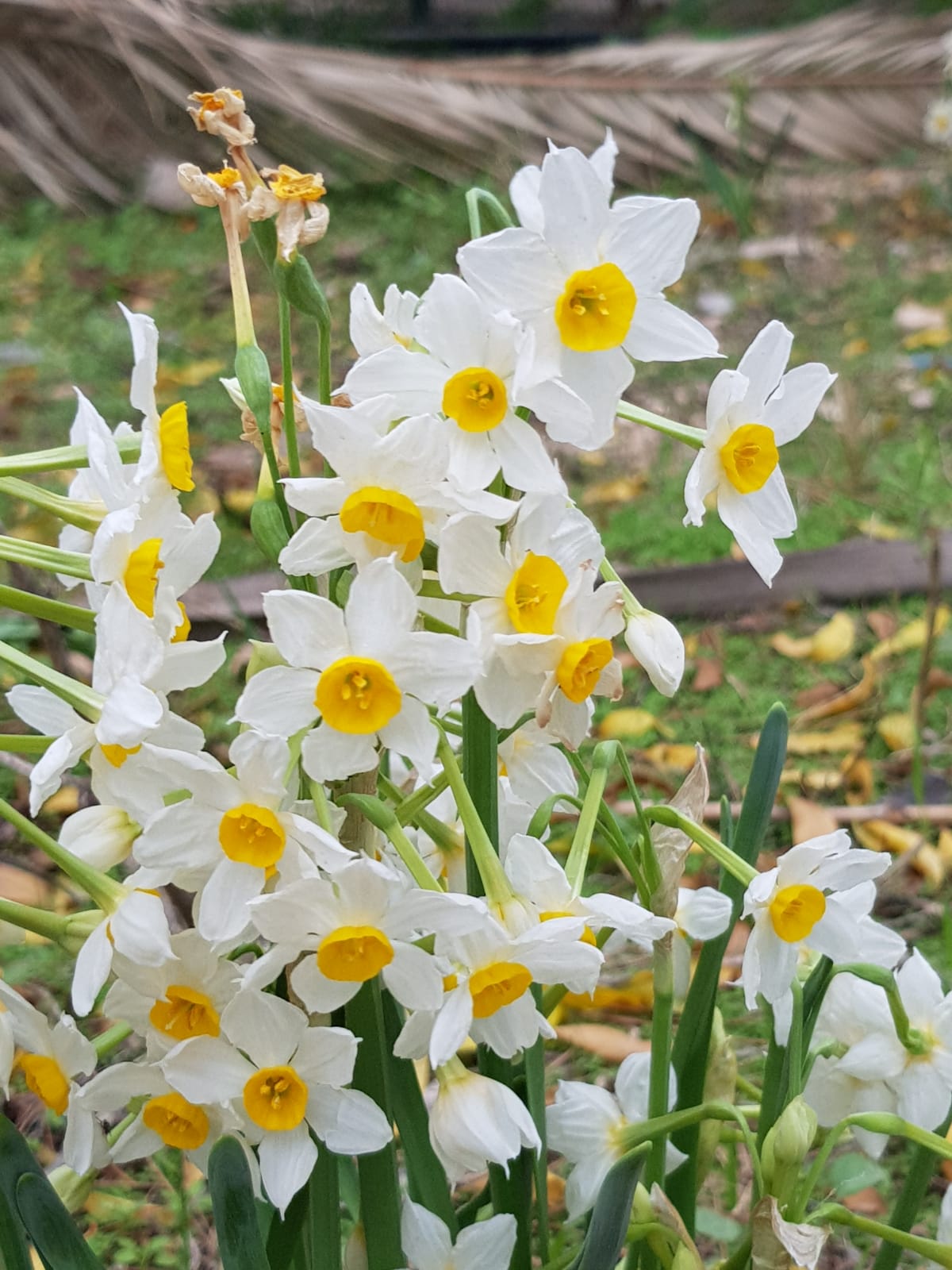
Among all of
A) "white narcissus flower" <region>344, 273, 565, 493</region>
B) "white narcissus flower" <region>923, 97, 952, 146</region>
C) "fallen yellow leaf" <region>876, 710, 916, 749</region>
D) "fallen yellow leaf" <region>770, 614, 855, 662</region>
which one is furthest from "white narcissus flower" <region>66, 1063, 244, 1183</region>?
"white narcissus flower" <region>923, 97, 952, 146</region>

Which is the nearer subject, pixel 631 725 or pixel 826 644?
pixel 631 725

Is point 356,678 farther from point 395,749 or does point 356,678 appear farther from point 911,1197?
point 911,1197

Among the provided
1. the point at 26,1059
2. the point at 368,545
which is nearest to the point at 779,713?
the point at 368,545

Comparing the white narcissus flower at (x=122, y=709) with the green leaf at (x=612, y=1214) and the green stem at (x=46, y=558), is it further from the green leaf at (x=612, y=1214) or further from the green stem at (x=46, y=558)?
the green leaf at (x=612, y=1214)

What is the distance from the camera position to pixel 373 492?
580 mm

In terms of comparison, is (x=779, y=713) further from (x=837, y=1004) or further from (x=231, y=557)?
(x=231, y=557)

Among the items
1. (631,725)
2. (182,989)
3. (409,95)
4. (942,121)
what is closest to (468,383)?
(182,989)

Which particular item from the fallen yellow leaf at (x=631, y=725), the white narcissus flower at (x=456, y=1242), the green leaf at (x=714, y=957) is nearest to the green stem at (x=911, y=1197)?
the green leaf at (x=714, y=957)

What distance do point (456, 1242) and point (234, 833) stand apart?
0.31 metres

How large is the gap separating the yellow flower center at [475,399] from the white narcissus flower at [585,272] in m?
0.02

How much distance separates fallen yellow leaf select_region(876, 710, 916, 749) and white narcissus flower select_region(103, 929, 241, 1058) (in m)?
1.33

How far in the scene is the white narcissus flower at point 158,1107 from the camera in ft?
2.19

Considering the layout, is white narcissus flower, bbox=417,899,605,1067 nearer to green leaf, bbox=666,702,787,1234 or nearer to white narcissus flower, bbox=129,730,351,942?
white narcissus flower, bbox=129,730,351,942

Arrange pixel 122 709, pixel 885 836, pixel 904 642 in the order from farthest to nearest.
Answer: pixel 904 642, pixel 885 836, pixel 122 709
